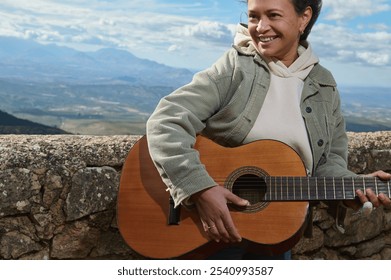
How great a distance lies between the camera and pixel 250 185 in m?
2.28

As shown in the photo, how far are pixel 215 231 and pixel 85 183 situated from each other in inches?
36.2

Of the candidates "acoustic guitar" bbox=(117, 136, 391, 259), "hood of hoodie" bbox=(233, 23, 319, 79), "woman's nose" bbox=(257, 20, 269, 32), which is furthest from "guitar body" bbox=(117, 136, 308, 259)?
"woman's nose" bbox=(257, 20, 269, 32)

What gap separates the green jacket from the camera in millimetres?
2121

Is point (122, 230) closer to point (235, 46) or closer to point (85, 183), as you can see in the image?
point (85, 183)

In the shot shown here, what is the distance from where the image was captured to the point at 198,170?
83.0 inches

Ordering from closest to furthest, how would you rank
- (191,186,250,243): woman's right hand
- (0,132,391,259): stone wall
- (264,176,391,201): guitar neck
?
(191,186,250,243): woman's right hand → (264,176,391,201): guitar neck → (0,132,391,259): stone wall

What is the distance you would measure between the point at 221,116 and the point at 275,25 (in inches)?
14.8

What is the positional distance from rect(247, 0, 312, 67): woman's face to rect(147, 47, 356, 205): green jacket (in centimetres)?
7

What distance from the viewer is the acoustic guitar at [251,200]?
221 cm

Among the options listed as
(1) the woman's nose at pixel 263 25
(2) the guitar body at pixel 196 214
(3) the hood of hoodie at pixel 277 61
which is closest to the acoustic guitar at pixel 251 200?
(2) the guitar body at pixel 196 214

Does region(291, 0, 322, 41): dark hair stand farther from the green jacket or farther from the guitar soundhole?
the guitar soundhole

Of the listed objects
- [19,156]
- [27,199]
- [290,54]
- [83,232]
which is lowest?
[83,232]
